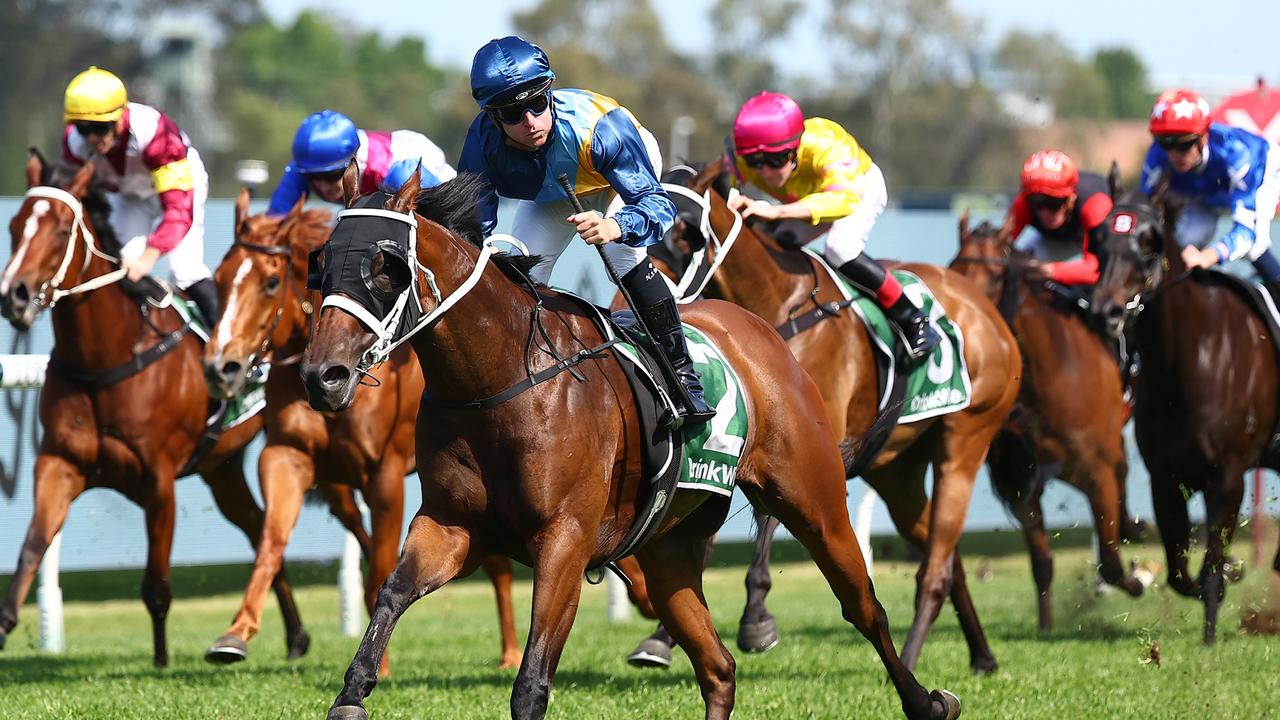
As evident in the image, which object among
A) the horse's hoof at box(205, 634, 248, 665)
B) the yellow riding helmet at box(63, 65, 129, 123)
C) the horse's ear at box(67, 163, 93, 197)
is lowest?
the horse's hoof at box(205, 634, 248, 665)

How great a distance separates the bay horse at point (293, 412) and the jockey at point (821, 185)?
1623 millimetres

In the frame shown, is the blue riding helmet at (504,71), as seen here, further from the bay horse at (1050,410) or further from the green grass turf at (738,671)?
the bay horse at (1050,410)

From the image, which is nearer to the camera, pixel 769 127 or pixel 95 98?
pixel 769 127

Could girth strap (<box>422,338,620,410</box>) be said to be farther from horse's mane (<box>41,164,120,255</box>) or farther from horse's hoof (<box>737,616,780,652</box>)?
horse's mane (<box>41,164,120,255</box>)

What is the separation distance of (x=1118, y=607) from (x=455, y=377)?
605 centimetres

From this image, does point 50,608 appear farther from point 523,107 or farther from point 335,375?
point 335,375

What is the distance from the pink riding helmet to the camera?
247 inches

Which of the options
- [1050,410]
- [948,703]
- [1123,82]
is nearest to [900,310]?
[948,703]

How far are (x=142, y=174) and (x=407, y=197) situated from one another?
3799 millimetres

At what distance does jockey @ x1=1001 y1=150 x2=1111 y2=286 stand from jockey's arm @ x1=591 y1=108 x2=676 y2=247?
4.06 m

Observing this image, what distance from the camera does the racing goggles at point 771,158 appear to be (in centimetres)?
638

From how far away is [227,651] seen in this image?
240 inches

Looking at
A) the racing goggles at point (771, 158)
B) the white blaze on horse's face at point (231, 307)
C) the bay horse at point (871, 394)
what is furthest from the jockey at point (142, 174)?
the racing goggles at point (771, 158)

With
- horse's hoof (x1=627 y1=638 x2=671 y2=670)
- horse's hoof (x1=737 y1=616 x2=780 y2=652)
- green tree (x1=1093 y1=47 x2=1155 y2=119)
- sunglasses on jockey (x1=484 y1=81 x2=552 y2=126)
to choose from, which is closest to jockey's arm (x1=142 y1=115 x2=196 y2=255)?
horse's hoof (x1=627 y1=638 x2=671 y2=670)
